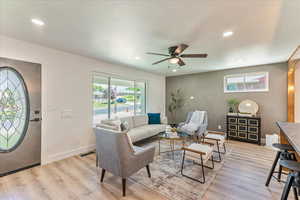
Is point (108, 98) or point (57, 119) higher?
point (108, 98)

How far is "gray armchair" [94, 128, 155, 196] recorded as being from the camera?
1.92 metres

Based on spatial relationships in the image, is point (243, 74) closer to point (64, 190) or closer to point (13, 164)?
point (64, 190)

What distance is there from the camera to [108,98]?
14.1ft

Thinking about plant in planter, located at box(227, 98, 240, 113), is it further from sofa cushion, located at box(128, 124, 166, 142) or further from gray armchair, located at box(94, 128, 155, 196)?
gray armchair, located at box(94, 128, 155, 196)

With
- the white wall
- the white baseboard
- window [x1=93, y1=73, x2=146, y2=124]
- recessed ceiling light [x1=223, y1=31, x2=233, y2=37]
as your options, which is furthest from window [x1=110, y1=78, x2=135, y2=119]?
recessed ceiling light [x1=223, y1=31, x2=233, y2=37]

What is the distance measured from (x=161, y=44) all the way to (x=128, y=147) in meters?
2.15

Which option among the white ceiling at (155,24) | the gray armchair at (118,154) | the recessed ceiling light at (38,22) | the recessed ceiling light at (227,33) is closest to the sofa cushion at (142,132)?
the gray armchair at (118,154)

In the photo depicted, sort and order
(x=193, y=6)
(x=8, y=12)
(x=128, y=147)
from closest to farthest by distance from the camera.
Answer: (x=193, y=6), (x=8, y=12), (x=128, y=147)

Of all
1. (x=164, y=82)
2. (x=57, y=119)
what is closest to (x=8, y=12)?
(x=57, y=119)

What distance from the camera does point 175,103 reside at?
21.4ft

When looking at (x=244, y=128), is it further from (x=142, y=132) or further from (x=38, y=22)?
(x=38, y=22)

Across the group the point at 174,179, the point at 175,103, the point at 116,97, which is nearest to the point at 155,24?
the point at 174,179

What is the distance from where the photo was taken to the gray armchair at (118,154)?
1918 millimetres

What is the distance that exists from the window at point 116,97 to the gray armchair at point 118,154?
2000mm
